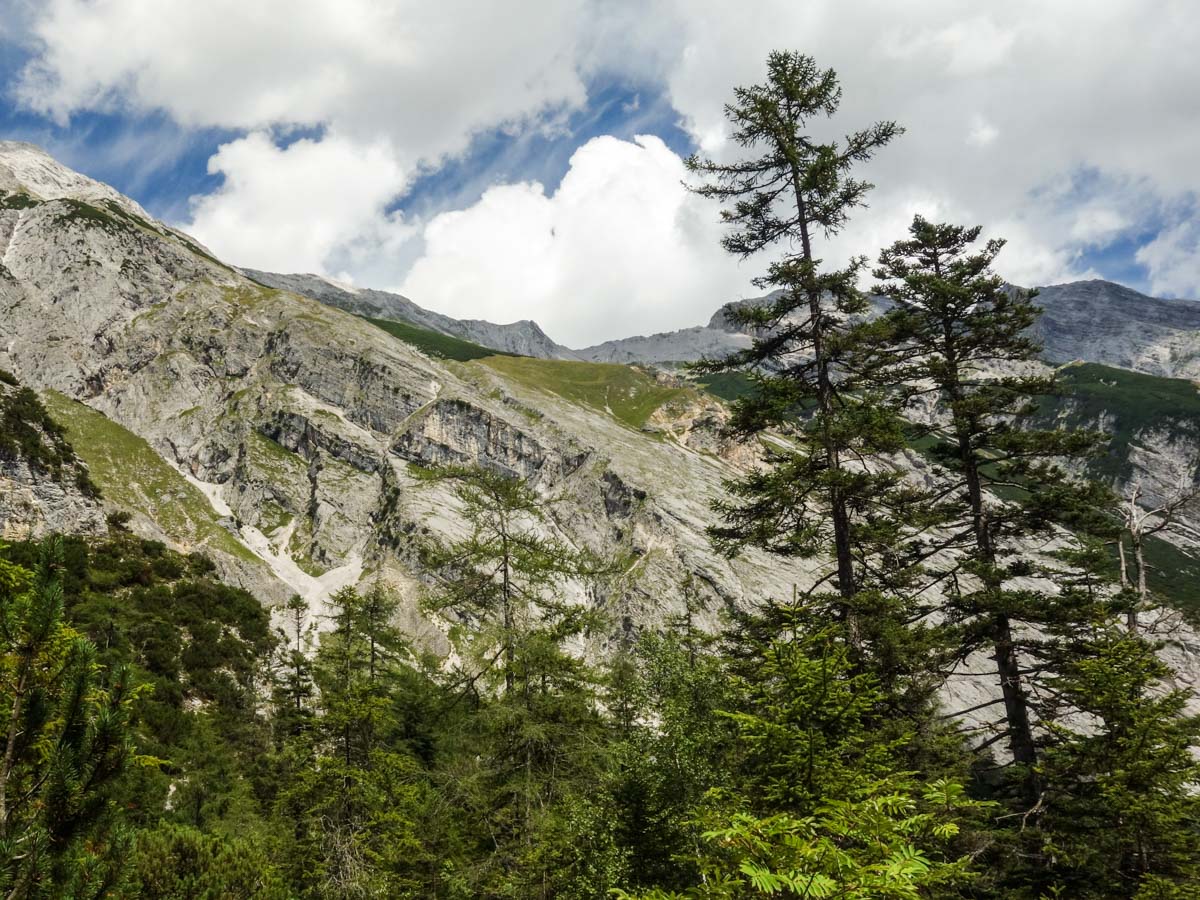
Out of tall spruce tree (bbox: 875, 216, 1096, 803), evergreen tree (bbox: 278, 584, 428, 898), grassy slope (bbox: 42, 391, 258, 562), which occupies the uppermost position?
grassy slope (bbox: 42, 391, 258, 562)

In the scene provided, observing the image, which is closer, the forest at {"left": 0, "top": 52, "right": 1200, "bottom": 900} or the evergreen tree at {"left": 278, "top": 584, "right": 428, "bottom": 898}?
the forest at {"left": 0, "top": 52, "right": 1200, "bottom": 900}

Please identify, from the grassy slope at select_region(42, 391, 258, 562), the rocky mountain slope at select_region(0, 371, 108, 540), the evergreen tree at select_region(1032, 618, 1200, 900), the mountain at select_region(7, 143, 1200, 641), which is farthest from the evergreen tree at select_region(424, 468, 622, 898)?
the grassy slope at select_region(42, 391, 258, 562)

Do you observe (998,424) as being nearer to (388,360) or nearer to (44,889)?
(44,889)

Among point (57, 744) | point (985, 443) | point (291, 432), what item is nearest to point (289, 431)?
point (291, 432)

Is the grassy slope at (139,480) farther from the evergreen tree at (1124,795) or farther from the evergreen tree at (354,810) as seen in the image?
the evergreen tree at (1124,795)

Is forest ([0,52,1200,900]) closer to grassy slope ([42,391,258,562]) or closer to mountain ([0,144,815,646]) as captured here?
mountain ([0,144,815,646])

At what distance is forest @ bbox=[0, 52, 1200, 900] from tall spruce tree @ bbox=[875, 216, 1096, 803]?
98 mm

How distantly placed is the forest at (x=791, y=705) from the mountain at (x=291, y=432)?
88486 mm

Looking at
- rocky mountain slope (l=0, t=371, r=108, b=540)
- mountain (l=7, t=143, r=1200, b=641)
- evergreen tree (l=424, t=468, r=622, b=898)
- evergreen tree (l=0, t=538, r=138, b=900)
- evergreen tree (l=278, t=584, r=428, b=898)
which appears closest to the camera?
evergreen tree (l=0, t=538, r=138, b=900)

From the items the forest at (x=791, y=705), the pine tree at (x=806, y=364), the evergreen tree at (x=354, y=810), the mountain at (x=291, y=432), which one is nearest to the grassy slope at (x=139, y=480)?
the mountain at (x=291, y=432)

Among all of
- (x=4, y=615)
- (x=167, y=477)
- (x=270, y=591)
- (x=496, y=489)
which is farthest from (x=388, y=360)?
(x=4, y=615)

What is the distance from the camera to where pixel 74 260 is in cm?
14850

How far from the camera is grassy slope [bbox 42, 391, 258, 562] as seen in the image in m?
104

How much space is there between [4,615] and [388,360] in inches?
6076
